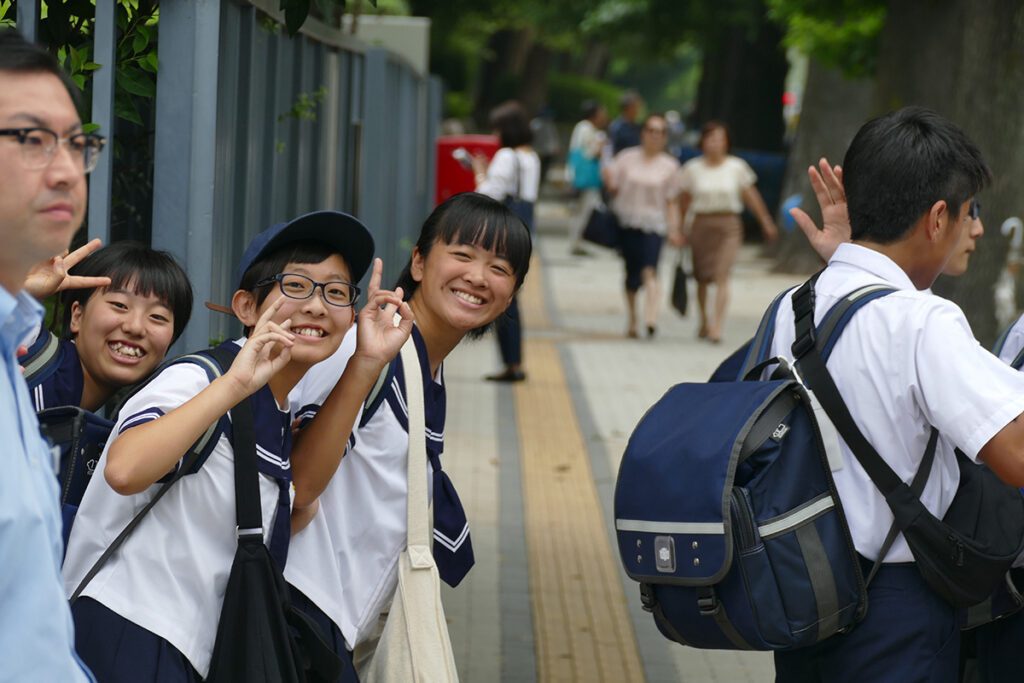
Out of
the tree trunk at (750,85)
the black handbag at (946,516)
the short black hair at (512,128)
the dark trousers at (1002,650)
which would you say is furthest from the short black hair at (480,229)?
the tree trunk at (750,85)

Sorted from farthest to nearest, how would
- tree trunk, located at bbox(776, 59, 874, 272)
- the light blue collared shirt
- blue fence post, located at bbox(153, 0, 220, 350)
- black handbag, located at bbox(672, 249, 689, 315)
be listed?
1. tree trunk, located at bbox(776, 59, 874, 272)
2. black handbag, located at bbox(672, 249, 689, 315)
3. blue fence post, located at bbox(153, 0, 220, 350)
4. the light blue collared shirt

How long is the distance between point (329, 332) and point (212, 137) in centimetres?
114

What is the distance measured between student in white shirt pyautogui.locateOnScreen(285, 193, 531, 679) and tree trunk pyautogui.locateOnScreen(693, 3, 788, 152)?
1010 inches

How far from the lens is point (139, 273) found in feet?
11.3

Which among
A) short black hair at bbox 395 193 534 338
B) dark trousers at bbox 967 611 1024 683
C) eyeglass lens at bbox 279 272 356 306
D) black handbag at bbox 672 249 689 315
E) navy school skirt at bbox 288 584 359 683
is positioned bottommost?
black handbag at bbox 672 249 689 315

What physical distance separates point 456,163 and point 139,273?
Result: 11.8m

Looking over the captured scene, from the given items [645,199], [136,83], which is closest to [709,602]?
[136,83]

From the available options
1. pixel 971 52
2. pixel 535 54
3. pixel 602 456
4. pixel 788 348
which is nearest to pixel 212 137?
pixel 788 348

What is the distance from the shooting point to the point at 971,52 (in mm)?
10750

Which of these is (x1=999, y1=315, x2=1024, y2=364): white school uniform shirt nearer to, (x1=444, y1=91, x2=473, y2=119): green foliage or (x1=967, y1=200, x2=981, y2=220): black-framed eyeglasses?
(x1=967, y1=200, x2=981, y2=220): black-framed eyeglasses

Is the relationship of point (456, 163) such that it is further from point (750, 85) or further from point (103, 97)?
point (750, 85)

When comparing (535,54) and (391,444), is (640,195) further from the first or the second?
(535,54)

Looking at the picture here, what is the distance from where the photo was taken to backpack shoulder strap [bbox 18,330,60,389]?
3280 mm

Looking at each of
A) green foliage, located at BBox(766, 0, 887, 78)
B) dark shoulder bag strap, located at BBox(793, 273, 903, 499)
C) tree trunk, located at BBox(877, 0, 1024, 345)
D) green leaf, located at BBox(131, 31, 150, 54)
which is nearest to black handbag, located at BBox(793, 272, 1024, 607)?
dark shoulder bag strap, located at BBox(793, 273, 903, 499)
